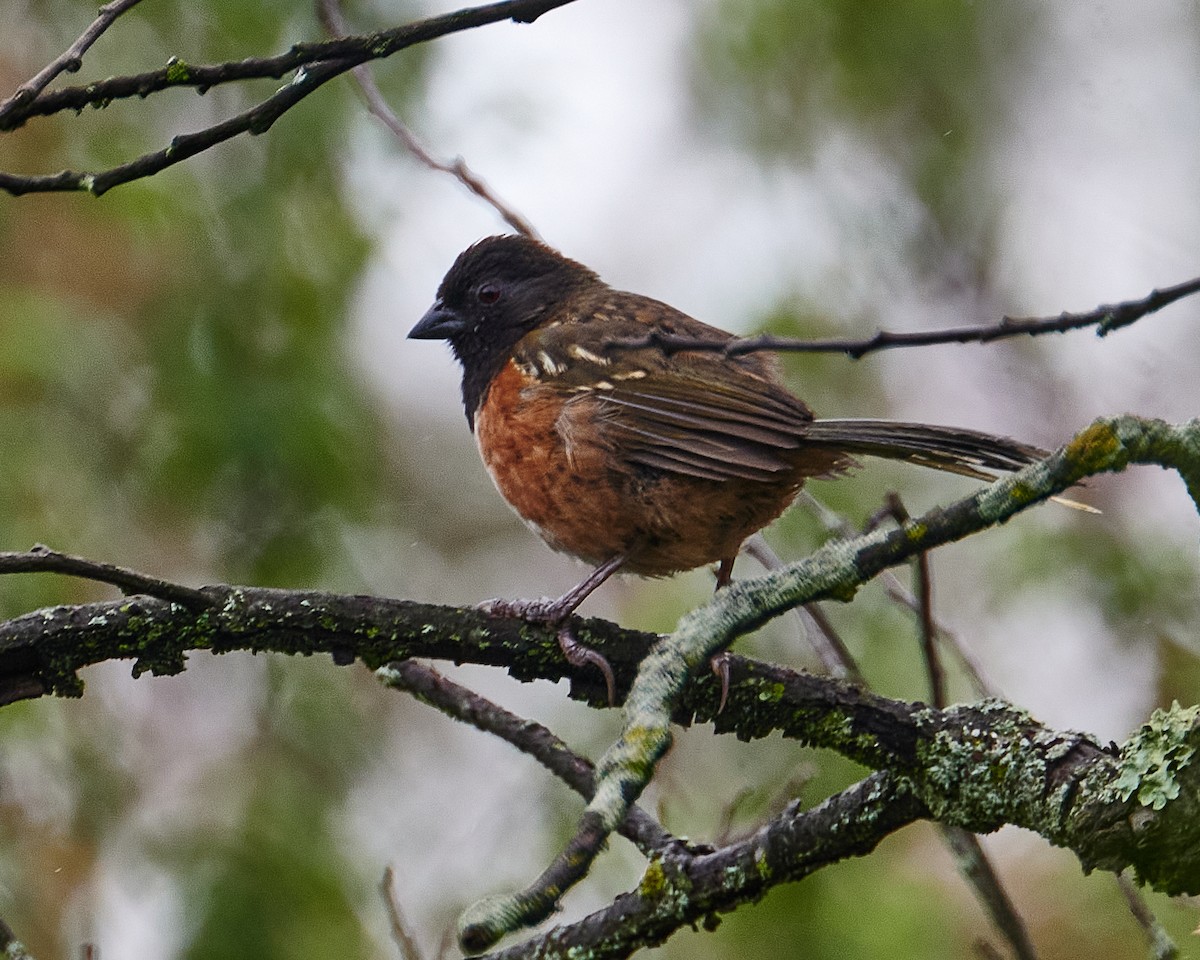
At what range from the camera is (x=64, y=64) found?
1.69 metres

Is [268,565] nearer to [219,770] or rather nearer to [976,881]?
[219,770]

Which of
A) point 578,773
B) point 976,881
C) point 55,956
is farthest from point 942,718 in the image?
point 55,956

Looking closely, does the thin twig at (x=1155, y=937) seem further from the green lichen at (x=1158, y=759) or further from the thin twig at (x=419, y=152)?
the thin twig at (x=419, y=152)

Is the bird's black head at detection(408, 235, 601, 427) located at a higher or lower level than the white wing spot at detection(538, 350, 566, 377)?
higher

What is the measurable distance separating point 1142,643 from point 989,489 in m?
2.83

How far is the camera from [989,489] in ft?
5.21

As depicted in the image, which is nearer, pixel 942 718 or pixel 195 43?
pixel 942 718

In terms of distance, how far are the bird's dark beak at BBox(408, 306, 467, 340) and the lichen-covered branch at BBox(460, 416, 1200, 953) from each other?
8.44ft

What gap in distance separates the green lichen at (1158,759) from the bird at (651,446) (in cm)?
99

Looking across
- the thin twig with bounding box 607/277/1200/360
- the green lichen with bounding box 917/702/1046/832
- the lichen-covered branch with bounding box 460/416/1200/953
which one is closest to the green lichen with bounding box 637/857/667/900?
the green lichen with bounding box 917/702/1046/832

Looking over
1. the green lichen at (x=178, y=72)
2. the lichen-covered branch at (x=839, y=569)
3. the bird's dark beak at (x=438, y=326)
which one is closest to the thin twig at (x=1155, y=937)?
the lichen-covered branch at (x=839, y=569)

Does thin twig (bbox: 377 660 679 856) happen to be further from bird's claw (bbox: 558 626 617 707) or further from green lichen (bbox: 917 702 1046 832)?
green lichen (bbox: 917 702 1046 832)

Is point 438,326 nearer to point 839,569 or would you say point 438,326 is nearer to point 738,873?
point 738,873

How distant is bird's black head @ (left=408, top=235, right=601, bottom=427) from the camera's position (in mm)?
4030
